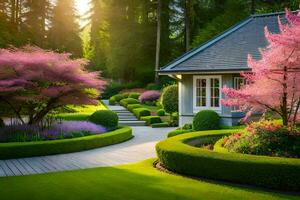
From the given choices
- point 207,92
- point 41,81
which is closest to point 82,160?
point 41,81

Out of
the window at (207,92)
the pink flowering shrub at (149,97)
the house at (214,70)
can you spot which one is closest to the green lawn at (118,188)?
the house at (214,70)

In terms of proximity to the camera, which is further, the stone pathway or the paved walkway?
the stone pathway

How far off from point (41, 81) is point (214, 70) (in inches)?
311

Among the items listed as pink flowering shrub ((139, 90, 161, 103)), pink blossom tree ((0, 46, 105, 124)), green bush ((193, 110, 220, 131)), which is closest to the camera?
pink blossom tree ((0, 46, 105, 124))

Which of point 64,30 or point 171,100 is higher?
point 64,30

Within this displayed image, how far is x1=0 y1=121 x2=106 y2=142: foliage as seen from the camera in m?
15.4

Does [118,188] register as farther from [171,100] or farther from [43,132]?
[171,100]

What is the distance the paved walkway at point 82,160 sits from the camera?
11.7m

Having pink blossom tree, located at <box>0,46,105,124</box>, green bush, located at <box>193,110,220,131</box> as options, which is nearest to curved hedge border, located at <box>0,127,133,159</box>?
pink blossom tree, located at <box>0,46,105,124</box>

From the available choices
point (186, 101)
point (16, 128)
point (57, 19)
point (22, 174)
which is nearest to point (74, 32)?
point (57, 19)

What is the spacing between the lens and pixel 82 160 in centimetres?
1320

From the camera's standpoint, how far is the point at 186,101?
21.1m

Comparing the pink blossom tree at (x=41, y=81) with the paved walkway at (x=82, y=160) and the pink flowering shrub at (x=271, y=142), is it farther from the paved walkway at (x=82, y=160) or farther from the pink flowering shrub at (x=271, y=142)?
the pink flowering shrub at (x=271, y=142)

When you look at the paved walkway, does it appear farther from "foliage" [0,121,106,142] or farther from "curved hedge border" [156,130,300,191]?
"curved hedge border" [156,130,300,191]
